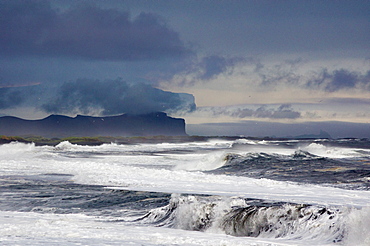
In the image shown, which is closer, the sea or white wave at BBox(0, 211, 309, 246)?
white wave at BBox(0, 211, 309, 246)

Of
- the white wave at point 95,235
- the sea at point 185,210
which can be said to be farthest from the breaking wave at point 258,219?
the white wave at point 95,235

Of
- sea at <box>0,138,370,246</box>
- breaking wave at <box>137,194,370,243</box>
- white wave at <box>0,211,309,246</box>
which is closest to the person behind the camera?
white wave at <box>0,211,309,246</box>

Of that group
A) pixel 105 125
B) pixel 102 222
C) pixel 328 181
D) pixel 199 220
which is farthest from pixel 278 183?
pixel 105 125

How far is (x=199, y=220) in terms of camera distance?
10039mm

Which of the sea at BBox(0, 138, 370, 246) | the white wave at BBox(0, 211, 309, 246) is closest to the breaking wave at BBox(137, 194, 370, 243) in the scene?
the sea at BBox(0, 138, 370, 246)

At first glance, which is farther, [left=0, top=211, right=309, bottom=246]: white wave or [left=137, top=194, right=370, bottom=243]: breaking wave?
[left=137, top=194, right=370, bottom=243]: breaking wave

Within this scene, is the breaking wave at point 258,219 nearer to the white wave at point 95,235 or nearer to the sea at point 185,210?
the sea at point 185,210

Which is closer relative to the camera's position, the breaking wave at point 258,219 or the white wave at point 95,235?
the white wave at point 95,235

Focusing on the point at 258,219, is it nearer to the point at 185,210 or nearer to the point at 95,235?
the point at 185,210

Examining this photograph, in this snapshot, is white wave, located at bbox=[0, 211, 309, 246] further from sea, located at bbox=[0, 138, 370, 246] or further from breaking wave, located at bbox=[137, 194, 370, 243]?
breaking wave, located at bbox=[137, 194, 370, 243]

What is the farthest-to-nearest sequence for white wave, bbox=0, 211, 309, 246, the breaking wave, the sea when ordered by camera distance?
1. the breaking wave
2. the sea
3. white wave, bbox=0, 211, 309, 246

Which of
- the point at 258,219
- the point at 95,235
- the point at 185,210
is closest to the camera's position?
the point at 95,235

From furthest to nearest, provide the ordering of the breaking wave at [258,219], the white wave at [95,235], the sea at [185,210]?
1. the breaking wave at [258,219]
2. the sea at [185,210]
3. the white wave at [95,235]

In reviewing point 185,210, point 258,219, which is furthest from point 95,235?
point 258,219
